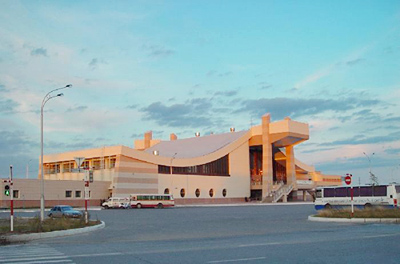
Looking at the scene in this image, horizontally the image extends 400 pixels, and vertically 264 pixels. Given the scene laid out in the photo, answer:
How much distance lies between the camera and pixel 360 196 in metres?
40.8

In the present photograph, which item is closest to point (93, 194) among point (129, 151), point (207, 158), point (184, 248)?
point (129, 151)

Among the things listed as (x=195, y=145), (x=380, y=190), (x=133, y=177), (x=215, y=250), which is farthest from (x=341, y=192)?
(x=195, y=145)

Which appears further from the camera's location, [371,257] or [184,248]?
[184,248]

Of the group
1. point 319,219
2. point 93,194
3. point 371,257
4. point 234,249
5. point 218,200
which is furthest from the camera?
point 218,200

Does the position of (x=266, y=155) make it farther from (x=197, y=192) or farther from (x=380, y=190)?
(x=380, y=190)

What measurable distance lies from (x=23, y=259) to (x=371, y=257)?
9.55 m

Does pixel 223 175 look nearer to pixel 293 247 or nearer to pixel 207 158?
pixel 207 158

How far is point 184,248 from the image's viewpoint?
52.1 feet

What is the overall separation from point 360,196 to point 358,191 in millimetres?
487

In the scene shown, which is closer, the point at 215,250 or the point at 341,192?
the point at 215,250

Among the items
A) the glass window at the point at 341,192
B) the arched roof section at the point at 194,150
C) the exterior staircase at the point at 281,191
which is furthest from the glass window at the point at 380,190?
the exterior staircase at the point at 281,191

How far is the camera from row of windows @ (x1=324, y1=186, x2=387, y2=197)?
3922cm

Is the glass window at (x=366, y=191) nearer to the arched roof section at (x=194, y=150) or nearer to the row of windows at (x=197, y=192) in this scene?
the arched roof section at (x=194, y=150)

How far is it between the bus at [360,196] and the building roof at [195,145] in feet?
143
